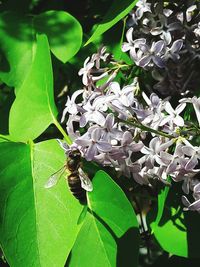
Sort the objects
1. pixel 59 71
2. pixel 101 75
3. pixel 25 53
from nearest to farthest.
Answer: pixel 101 75
pixel 25 53
pixel 59 71

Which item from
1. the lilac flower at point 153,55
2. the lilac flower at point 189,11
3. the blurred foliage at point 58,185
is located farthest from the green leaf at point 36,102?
the lilac flower at point 189,11

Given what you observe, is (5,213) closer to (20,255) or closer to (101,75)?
(20,255)

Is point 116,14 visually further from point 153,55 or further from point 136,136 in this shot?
point 136,136

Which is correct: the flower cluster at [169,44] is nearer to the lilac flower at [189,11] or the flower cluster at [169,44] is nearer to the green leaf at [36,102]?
the lilac flower at [189,11]

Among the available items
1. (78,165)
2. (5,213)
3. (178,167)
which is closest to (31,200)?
(5,213)

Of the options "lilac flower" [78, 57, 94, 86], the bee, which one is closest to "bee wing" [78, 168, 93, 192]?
the bee

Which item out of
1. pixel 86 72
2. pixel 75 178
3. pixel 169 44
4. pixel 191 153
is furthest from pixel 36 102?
pixel 191 153

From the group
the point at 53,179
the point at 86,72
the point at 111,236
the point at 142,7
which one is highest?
the point at 142,7
